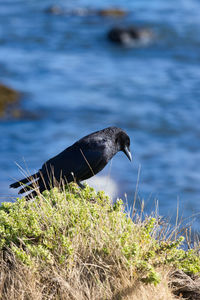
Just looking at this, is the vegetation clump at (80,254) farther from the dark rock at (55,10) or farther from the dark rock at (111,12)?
the dark rock at (55,10)

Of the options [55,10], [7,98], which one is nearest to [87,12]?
[55,10]

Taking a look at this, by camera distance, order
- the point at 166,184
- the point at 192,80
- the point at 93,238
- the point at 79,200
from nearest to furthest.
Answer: the point at 93,238
the point at 79,200
the point at 166,184
the point at 192,80

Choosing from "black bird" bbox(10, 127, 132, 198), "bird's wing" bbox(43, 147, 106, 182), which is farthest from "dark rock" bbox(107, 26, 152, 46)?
"bird's wing" bbox(43, 147, 106, 182)

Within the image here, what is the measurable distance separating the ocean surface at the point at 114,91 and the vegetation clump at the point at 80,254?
396 cm

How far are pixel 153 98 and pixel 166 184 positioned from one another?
535 cm

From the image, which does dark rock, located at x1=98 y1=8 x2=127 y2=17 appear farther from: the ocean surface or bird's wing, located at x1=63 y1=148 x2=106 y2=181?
bird's wing, located at x1=63 y1=148 x2=106 y2=181

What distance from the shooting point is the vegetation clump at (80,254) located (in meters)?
4.14

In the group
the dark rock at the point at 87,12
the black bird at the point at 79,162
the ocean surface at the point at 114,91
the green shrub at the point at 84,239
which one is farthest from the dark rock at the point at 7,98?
the green shrub at the point at 84,239

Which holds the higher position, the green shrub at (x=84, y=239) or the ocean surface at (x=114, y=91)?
the ocean surface at (x=114, y=91)

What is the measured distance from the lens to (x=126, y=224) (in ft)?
15.1

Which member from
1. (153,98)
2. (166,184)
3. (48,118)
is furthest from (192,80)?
(166,184)

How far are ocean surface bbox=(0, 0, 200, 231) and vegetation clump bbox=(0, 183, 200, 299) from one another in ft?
13.0

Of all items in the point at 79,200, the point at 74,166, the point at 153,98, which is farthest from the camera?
the point at 153,98

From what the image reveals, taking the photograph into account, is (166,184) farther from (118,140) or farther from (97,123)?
(118,140)
